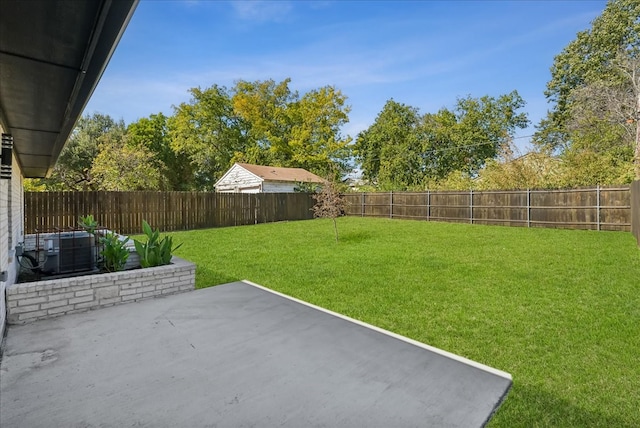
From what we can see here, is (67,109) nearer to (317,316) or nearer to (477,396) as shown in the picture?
(317,316)

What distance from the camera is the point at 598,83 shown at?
17.4 m

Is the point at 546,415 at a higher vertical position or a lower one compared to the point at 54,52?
lower

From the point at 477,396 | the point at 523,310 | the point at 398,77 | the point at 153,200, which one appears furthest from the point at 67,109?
the point at 398,77

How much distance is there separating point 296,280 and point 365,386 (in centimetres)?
321

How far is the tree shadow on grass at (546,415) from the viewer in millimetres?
1978

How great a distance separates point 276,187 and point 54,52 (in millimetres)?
18814

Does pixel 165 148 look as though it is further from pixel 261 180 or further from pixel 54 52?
pixel 54 52

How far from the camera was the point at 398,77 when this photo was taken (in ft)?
58.3

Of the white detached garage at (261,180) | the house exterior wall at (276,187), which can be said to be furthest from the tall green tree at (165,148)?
the house exterior wall at (276,187)

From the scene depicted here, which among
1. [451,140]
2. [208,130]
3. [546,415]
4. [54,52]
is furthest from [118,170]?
[451,140]

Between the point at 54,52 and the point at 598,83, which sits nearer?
the point at 54,52

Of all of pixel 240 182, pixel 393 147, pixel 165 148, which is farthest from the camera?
pixel 165 148

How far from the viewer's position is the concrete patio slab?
6.12 feet

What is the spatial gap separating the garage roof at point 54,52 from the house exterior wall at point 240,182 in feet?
56.5
